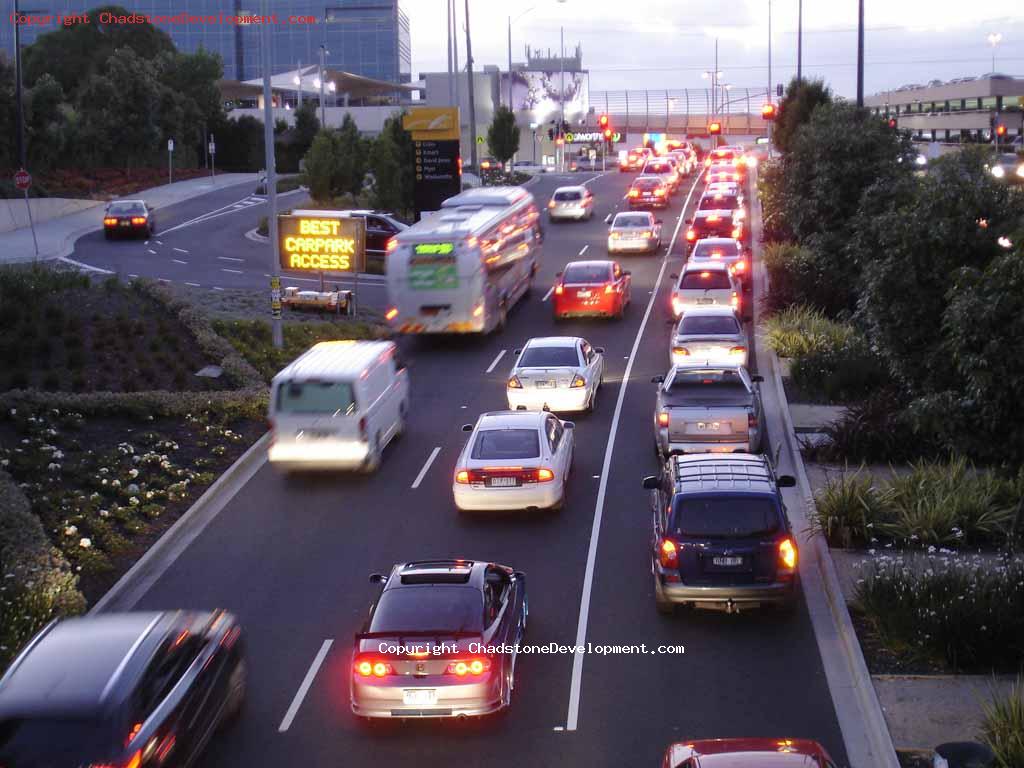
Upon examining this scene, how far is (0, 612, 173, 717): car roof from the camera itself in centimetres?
939

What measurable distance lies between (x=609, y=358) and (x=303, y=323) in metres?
7.90

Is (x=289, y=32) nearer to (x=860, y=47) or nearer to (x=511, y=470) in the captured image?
(x=860, y=47)

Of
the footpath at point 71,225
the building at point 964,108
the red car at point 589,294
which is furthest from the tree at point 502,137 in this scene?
the red car at point 589,294

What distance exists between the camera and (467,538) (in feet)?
56.6

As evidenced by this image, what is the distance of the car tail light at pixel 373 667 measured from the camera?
36.4 ft

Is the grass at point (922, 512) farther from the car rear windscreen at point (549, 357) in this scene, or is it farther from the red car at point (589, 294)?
the red car at point (589, 294)

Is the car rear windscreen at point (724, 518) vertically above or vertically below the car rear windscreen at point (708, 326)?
below

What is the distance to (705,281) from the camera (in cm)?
3039

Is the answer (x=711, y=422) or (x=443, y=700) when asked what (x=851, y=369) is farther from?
(x=443, y=700)

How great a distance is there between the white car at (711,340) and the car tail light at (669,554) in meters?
10.7

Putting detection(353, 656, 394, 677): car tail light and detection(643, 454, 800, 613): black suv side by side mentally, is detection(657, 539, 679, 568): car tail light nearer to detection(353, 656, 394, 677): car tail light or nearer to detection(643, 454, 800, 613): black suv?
detection(643, 454, 800, 613): black suv

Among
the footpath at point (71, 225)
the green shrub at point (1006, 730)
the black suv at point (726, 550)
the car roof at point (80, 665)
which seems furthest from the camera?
the footpath at point (71, 225)

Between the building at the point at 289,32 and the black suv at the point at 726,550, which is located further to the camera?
the building at the point at 289,32

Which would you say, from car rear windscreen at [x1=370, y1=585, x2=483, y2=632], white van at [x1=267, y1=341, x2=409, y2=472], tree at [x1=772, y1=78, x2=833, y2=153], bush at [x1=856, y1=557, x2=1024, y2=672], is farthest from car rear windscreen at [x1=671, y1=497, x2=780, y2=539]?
tree at [x1=772, y1=78, x2=833, y2=153]
